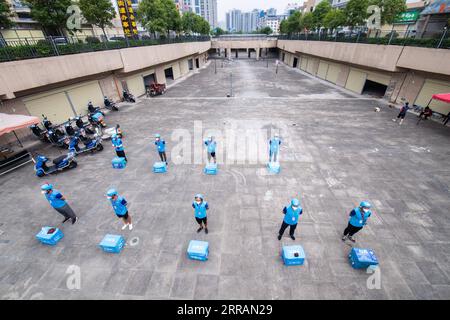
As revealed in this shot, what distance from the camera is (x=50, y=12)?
17.9m

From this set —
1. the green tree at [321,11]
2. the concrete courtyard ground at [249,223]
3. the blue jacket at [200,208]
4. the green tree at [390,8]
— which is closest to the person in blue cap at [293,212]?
the concrete courtyard ground at [249,223]

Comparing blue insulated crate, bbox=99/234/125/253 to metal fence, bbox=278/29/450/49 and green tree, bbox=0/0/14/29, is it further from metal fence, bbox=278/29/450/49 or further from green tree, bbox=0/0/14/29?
metal fence, bbox=278/29/450/49

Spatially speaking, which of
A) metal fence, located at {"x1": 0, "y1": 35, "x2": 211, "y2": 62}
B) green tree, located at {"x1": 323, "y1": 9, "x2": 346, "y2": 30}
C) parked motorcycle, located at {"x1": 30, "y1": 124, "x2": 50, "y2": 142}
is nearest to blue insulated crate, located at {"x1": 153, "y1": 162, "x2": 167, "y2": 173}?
parked motorcycle, located at {"x1": 30, "y1": 124, "x2": 50, "y2": 142}

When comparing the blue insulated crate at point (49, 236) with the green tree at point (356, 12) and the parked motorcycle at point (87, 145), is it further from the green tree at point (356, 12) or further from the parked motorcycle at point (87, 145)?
the green tree at point (356, 12)

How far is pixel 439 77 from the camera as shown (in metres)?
17.5

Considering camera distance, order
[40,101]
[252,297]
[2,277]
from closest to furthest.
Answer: [252,297] → [2,277] → [40,101]

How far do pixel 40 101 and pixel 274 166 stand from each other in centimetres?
1866

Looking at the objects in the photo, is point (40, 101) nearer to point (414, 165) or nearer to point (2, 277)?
point (2, 277)

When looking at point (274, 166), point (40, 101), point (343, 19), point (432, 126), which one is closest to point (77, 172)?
point (40, 101)

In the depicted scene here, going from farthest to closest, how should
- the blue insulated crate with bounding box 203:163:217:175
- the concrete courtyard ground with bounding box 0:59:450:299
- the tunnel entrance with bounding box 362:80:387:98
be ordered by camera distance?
the tunnel entrance with bounding box 362:80:387:98 < the blue insulated crate with bounding box 203:163:217:175 < the concrete courtyard ground with bounding box 0:59:450:299

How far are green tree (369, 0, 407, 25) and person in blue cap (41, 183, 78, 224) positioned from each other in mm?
32307

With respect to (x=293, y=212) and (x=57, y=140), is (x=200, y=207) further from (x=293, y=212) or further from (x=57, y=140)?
(x=57, y=140)

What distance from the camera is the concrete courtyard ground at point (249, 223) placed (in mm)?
6230

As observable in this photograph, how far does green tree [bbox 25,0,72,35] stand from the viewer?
1742 cm
